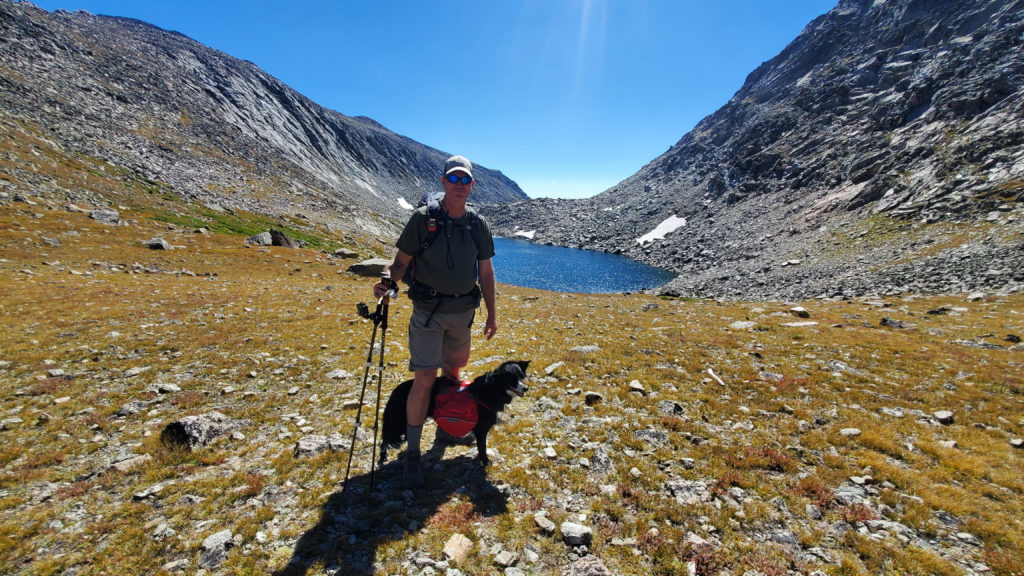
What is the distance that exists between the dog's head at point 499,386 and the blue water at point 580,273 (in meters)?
56.2

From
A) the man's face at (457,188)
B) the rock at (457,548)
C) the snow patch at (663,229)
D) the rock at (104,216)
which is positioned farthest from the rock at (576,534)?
the snow patch at (663,229)

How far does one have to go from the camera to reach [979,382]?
8.81m

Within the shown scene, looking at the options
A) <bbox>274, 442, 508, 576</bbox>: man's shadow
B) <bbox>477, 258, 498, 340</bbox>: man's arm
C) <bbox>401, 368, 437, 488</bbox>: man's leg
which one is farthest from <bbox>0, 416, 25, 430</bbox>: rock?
<bbox>477, 258, 498, 340</bbox>: man's arm

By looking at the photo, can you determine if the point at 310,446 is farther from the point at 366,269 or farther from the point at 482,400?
the point at 366,269

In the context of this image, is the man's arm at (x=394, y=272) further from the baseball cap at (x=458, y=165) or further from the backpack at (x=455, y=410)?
the backpack at (x=455, y=410)

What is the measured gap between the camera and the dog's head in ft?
18.4

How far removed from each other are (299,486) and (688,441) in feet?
21.4

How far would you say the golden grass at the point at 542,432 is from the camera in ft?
13.8

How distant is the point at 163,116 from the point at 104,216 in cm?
6696

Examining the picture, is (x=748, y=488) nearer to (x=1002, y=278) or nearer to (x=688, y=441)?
(x=688, y=441)

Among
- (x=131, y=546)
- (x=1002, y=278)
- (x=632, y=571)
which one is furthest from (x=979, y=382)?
(x=1002, y=278)

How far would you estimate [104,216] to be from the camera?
3077 cm

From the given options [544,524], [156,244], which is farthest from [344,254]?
[544,524]

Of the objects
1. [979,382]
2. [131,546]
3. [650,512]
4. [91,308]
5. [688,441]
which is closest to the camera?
[131,546]
